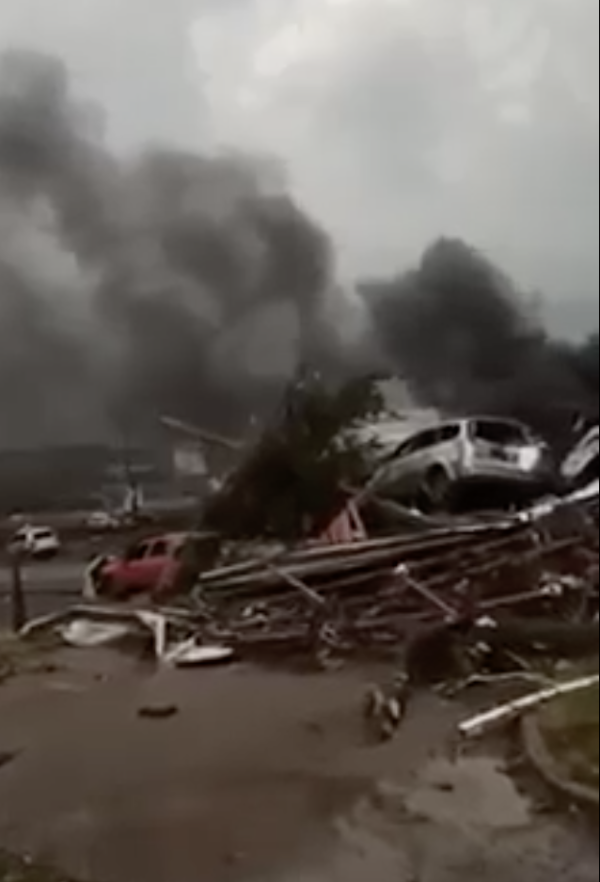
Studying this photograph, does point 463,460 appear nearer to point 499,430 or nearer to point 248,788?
point 499,430

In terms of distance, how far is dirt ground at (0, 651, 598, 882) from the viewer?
117 centimetres

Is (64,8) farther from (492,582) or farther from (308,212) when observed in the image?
(492,582)

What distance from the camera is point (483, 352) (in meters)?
1.17

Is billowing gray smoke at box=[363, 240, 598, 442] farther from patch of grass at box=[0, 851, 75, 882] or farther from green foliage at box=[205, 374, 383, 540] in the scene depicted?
patch of grass at box=[0, 851, 75, 882]

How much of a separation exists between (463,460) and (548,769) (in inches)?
7.2

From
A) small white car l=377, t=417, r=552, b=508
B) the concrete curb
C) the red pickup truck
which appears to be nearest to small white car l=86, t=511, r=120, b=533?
the red pickup truck

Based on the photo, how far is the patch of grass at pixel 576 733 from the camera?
116 cm

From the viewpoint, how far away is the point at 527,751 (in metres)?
1.16

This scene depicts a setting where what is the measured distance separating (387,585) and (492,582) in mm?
61

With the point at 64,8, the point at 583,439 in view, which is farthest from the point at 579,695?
the point at 64,8

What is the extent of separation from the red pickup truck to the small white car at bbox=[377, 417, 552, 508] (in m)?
0.11

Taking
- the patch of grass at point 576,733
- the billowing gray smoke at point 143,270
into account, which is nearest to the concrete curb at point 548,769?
the patch of grass at point 576,733

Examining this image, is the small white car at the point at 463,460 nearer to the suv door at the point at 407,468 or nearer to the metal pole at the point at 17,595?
the suv door at the point at 407,468

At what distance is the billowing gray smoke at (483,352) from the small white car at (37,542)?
0.23 metres
